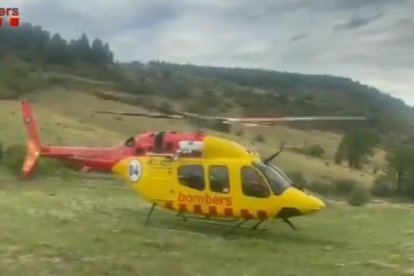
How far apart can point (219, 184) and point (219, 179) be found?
0.10 metres

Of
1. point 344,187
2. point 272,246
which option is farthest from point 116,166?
point 344,187

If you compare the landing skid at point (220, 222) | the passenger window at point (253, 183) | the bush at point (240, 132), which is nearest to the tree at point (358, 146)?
the bush at point (240, 132)

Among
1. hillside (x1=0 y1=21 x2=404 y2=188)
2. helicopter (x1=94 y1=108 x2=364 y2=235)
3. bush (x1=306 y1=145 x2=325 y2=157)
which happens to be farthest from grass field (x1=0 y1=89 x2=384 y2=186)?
helicopter (x1=94 y1=108 x2=364 y2=235)

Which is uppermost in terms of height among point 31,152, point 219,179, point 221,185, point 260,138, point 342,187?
point 260,138

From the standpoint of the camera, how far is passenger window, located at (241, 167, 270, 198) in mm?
13000

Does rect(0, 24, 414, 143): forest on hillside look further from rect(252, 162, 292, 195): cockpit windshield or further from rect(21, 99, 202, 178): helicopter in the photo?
rect(252, 162, 292, 195): cockpit windshield

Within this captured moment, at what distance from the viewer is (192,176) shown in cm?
1362

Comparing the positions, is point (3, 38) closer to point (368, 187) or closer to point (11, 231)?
point (368, 187)

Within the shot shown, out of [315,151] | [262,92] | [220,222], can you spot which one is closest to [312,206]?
[220,222]

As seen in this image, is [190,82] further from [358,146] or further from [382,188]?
[382,188]

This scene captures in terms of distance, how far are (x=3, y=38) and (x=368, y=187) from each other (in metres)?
47.7

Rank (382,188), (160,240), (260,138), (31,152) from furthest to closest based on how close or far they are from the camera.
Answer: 1. (260,138)
2. (382,188)
3. (31,152)
4. (160,240)

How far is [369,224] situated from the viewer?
16422 millimetres

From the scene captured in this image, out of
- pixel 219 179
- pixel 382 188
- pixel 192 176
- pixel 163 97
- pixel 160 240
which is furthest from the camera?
pixel 163 97
